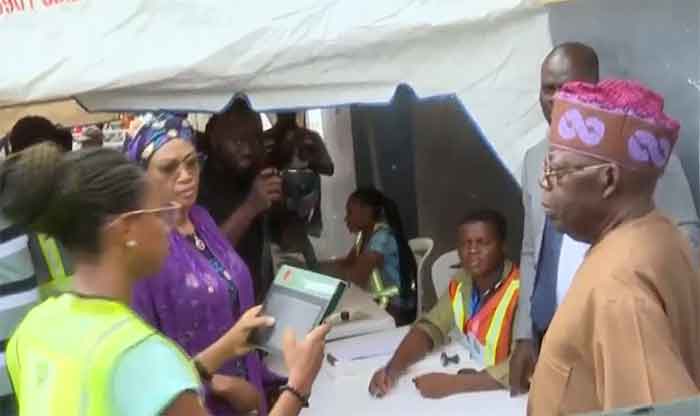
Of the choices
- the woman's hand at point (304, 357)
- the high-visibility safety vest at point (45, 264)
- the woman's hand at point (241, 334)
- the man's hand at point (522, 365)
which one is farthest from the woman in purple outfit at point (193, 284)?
the man's hand at point (522, 365)

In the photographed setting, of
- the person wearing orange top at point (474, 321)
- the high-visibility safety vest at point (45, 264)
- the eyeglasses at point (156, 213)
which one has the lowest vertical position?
the person wearing orange top at point (474, 321)

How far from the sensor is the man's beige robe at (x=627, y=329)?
4.92 ft

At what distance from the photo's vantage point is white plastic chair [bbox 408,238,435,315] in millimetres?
4054

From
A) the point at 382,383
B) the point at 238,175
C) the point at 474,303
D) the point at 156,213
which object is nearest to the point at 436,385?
the point at 382,383

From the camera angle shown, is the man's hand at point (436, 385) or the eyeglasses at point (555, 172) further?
the man's hand at point (436, 385)

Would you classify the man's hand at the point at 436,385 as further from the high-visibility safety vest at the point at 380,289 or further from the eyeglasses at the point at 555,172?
the eyeglasses at the point at 555,172

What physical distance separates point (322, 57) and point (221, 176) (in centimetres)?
66

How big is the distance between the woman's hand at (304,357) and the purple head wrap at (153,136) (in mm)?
739

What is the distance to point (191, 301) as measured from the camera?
2266 mm

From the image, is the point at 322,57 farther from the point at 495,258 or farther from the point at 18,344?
the point at 18,344

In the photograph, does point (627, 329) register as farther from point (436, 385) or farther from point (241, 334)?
point (436, 385)

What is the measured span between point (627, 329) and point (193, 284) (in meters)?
1.10

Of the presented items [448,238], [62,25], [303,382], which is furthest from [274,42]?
[448,238]

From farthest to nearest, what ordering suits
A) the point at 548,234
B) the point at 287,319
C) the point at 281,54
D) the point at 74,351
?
the point at 281,54
the point at 548,234
the point at 287,319
the point at 74,351
